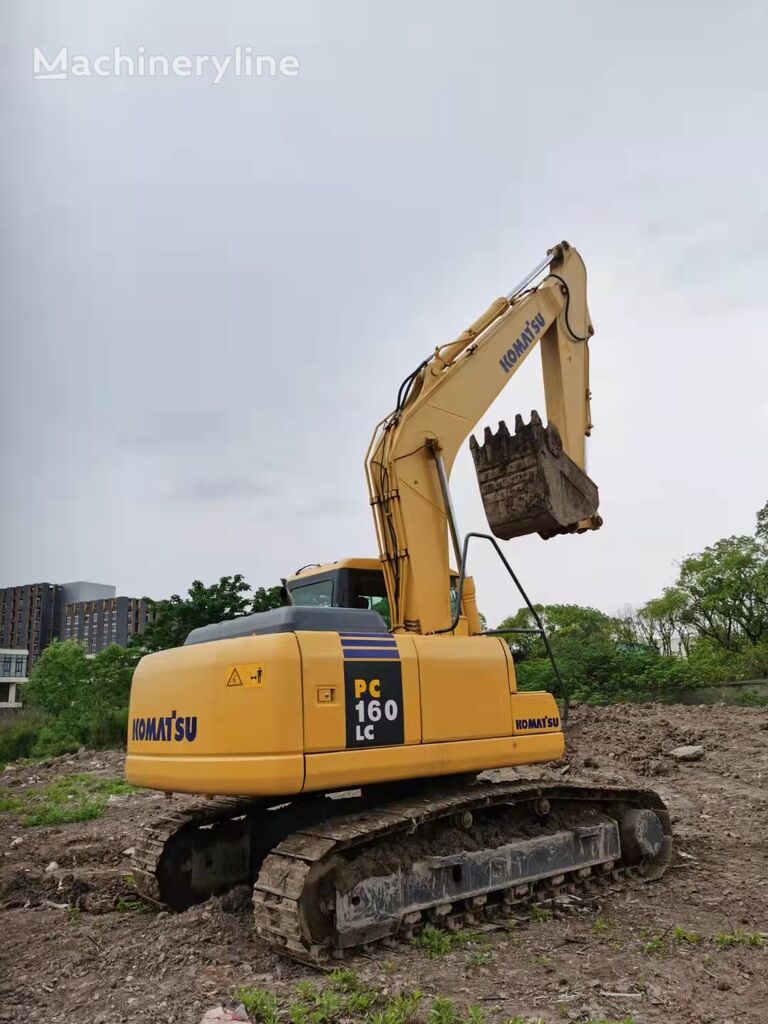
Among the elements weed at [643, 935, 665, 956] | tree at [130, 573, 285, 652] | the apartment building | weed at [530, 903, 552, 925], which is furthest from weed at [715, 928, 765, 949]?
the apartment building

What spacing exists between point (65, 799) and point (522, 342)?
29.5 ft

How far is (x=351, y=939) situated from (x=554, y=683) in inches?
631

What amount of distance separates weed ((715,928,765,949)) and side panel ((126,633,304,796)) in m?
2.77

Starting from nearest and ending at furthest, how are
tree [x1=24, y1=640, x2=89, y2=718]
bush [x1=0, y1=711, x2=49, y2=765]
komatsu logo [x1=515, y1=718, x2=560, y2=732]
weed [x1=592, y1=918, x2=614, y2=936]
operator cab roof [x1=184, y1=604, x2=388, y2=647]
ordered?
operator cab roof [x1=184, y1=604, x2=388, y2=647] → weed [x1=592, y1=918, x2=614, y2=936] → komatsu logo [x1=515, y1=718, x2=560, y2=732] → bush [x1=0, y1=711, x2=49, y2=765] → tree [x1=24, y1=640, x2=89, y2=718]

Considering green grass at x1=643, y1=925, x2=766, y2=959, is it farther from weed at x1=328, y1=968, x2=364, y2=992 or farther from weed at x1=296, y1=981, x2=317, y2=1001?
weed at x1=296, y1=981, x2=317, y2=1001

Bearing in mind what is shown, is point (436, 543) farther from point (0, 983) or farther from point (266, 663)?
point (0, 983)

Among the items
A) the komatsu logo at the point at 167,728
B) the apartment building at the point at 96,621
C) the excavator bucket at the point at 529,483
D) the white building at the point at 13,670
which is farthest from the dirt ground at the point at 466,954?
the white building at the point at 13,670

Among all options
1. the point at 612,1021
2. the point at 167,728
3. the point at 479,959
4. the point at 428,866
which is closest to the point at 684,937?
the point at 479,959

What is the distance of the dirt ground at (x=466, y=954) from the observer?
430cm

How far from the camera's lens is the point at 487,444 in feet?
25.0

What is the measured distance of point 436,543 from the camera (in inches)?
260

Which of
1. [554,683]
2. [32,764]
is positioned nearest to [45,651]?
[32,764]

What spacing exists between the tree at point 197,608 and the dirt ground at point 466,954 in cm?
1198

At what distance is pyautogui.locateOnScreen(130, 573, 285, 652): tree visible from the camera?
2044 centimetres
